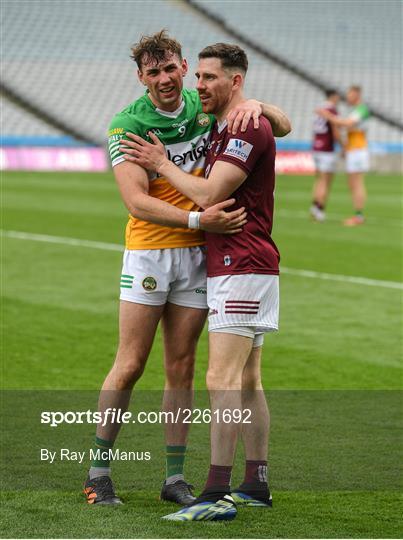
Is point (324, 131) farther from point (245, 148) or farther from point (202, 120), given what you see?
point (245, 148)

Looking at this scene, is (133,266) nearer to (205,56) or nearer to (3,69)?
(205,56)

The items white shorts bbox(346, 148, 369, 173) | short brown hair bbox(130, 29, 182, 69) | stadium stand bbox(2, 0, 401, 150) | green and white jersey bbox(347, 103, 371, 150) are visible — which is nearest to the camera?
short brown hair bbox(130, 29, 182, 69)

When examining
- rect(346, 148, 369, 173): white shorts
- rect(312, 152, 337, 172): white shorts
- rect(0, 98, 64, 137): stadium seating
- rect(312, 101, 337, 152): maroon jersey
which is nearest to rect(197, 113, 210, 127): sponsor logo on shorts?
rect(346, 148, 369, 173): white shorts

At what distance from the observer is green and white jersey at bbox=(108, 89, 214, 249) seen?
534 cm

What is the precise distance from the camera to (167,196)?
Result: 5.41 m

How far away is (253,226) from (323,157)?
47.5 feet

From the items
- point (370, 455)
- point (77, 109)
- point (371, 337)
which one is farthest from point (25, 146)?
point (370, 455)

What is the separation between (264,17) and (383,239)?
96.0 ft

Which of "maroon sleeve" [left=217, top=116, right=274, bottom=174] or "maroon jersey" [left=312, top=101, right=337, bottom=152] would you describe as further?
"maroon jersey" [left=312, top=101, right=337, bottom=152]

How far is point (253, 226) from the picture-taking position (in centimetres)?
515

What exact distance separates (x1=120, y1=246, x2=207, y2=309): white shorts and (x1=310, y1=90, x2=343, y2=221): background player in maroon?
13.1 meters

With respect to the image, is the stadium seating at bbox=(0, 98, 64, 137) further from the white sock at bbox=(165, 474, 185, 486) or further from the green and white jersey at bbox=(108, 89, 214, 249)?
the white sock at bbox=(165, 474, 185, 486)

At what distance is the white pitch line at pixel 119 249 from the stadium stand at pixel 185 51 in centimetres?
2099

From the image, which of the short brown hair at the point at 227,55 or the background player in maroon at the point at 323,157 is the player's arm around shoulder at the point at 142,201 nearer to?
the short brown hair at the point at 227,55
